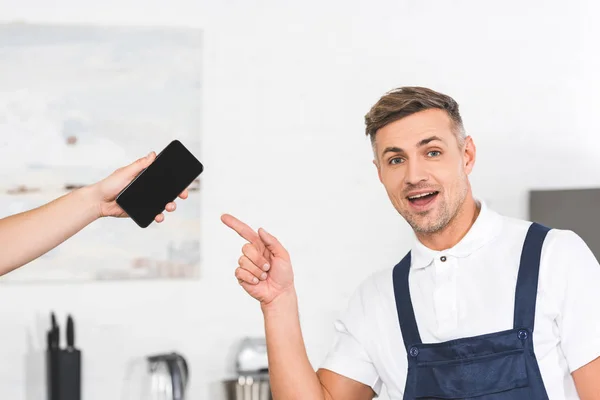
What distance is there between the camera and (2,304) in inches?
120

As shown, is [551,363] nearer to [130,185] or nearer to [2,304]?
[130,185]

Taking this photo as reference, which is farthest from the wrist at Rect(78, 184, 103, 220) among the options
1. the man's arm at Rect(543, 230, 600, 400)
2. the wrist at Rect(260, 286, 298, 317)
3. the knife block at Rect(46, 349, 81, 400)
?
the knife block at Rect(46, 349, 81, 400)

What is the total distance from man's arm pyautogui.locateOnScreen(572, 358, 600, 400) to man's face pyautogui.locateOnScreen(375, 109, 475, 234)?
1.47 feet

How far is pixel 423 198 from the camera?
6.59 ft

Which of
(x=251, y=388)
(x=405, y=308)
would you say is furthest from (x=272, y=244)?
(x=251, y=388)

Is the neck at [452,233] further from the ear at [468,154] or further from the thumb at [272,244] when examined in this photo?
the thumb at [272,244]

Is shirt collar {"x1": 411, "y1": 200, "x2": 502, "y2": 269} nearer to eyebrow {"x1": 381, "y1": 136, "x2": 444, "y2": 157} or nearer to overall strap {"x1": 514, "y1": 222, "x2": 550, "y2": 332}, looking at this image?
overall strap {"x1": 514, "y1": 222, "x2": 550, "y2": 332}

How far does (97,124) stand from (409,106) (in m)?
1.48

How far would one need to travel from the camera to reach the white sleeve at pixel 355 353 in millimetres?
2076

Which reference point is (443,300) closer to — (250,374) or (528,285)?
(528,285)

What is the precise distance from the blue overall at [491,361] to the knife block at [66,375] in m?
1.41

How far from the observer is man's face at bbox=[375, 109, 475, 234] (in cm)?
200

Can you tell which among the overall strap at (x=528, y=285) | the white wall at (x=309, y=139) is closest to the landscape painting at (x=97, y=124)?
the white wall at (x=309, y=139)

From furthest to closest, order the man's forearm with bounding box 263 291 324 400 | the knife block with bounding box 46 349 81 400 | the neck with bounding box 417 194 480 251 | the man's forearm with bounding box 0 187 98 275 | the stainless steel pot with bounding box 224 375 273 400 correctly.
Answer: the stainless steel pot with bounding box 224 375 273 400 < the knife block with bounding box 46 349 81 400 < the neck with bounding box 417 194 480 251 < the man's forearm with bounding box 263 291 324 400 < the man's forearm with bounding box 0 187 98 275
